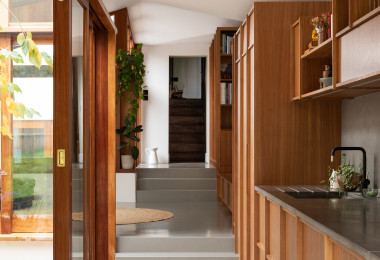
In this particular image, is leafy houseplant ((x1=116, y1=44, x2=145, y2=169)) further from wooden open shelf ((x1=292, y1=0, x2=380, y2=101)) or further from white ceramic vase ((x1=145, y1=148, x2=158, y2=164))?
wooden open shelf ((x1=292, y1=0, x2=380, y2=101))

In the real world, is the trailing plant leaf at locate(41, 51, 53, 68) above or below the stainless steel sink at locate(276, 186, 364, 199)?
above

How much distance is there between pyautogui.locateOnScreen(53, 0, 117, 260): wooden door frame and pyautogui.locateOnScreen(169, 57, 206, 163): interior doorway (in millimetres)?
7060

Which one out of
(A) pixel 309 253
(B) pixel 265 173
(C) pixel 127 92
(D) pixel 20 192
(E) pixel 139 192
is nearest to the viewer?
(D) pixel 20 192

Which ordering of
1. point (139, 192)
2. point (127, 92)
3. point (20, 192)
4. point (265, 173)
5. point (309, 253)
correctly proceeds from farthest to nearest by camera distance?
point (127, 92)
point (139, 192)
point (265, 173)
point (309, 253)
point (20, 192)

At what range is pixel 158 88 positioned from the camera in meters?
11.1

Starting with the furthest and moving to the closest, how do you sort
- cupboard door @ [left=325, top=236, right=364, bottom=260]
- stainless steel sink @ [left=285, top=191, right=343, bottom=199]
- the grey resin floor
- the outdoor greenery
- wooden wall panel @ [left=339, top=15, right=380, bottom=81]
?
the grey resin floor
stainless steel sink @ [left=285, top=191, right=343, bottom=199]
wooden wall panel @ [left=339, top=15, right=380, bottom=81]
the outdoor greenery
cupboard door @ [left=325, top=236, right=364, bottom=260]

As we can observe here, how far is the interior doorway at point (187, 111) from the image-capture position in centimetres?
1216

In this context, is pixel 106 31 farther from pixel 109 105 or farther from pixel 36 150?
pixel 36 150

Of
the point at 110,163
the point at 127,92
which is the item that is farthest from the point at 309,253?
the point at 127,92

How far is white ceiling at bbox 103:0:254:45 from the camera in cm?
928

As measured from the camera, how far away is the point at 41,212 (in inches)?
108

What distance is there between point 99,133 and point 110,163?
28cm

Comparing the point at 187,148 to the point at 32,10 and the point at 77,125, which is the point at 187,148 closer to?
the point at 77,125

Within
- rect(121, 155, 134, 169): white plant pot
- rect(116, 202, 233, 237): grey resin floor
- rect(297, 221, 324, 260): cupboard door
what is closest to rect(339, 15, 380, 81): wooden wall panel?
rect(297, 221, 324, 260): cupboard door
